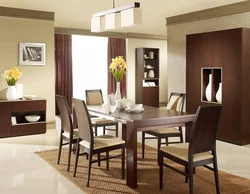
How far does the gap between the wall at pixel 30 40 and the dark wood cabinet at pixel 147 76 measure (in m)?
3.88

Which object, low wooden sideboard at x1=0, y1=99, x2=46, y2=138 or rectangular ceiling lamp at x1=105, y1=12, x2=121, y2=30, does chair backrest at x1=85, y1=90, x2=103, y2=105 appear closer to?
low wooden sideboard at x1=0, y1=99, x2=46, y2=138

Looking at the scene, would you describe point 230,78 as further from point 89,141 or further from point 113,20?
point 89,141

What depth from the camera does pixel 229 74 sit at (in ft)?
16.7

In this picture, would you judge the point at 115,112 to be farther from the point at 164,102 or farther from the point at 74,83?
the point at 164,102

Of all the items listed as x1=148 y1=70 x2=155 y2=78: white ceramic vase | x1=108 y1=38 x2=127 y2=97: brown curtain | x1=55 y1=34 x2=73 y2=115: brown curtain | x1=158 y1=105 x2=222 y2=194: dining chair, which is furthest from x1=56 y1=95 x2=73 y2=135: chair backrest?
x1=148 y1=70 x2=155 y2=78: white ceramic vase

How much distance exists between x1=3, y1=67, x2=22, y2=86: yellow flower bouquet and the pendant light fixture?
91.4 inches

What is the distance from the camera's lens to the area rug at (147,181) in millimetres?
3158

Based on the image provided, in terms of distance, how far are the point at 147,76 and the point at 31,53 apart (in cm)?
473

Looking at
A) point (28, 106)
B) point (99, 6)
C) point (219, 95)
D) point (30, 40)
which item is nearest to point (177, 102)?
point (219, 95)

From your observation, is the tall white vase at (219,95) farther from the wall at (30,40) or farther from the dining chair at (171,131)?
the wall at (30,40)

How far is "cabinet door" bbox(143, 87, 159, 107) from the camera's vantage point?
977 centimetres

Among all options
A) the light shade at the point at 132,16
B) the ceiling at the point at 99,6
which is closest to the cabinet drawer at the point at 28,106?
the ceiling at the point at 99,6

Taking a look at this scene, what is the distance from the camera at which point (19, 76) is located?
225 inches

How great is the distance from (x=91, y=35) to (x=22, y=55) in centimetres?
309
